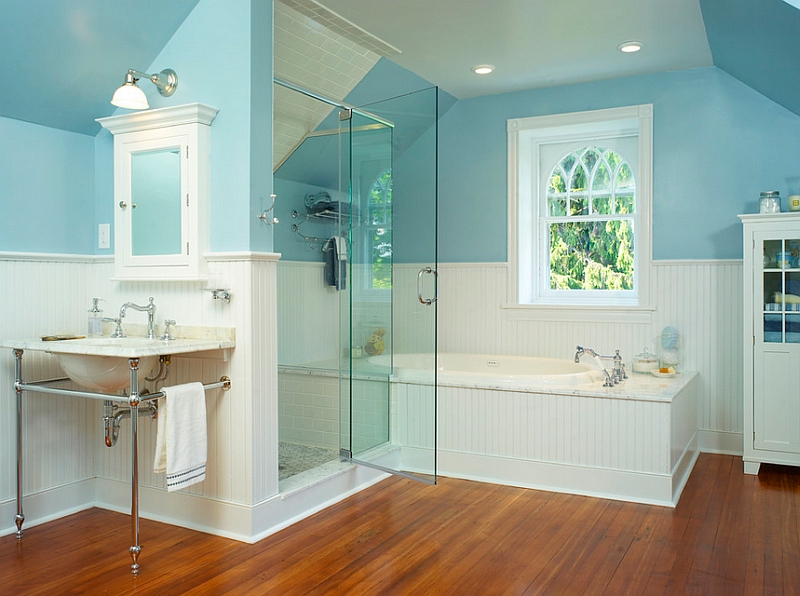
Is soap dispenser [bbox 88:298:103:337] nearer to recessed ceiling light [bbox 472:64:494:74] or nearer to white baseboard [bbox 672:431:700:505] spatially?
recessed ceiling light [bbox 472:64:494:74]

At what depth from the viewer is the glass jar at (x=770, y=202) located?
13.4ft

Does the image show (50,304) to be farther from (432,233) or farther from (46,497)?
(432,233)

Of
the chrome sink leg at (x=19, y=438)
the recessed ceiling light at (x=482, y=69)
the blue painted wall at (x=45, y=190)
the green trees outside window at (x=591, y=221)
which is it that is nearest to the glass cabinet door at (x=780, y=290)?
the green trees outside window at (x=591, y=221)

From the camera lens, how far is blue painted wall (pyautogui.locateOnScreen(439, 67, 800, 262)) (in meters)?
4.38

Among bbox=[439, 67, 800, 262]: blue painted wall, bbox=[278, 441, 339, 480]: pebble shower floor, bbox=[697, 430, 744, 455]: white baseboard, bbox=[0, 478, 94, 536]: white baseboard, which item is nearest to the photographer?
bbox=[0, 478, 94, 536]: white baseboard

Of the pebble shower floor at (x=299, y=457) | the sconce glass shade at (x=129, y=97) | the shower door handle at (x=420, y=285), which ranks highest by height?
the sconce glass shade at (x=129, y=97)

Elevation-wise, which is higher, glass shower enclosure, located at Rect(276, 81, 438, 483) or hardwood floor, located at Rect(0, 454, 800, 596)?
glass shower enclosure, located at Rect(276, 81, 438, 483)

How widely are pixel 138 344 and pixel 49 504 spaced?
3.22 feet

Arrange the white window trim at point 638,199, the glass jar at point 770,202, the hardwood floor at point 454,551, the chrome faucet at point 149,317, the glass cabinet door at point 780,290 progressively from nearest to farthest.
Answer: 1. the hardwood floor at point 454,551
2. the chrome faucet at point 149,317
3. the glass cabinet door at point 780,290
4. the glass jar at point 770,202
5. the white window trim at point 638,199

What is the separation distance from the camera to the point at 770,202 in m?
4.11

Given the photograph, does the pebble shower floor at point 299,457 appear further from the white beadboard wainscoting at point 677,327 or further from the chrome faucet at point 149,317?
the chrome faucet at point 149,317

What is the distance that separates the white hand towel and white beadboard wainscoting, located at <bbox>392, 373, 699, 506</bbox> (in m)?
1.19

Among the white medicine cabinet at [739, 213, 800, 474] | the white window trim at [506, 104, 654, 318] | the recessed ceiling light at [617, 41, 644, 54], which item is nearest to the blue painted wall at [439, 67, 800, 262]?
the white window trim at [506, 104, 654, 318]

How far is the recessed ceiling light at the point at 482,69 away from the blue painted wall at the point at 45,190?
8.14ft
